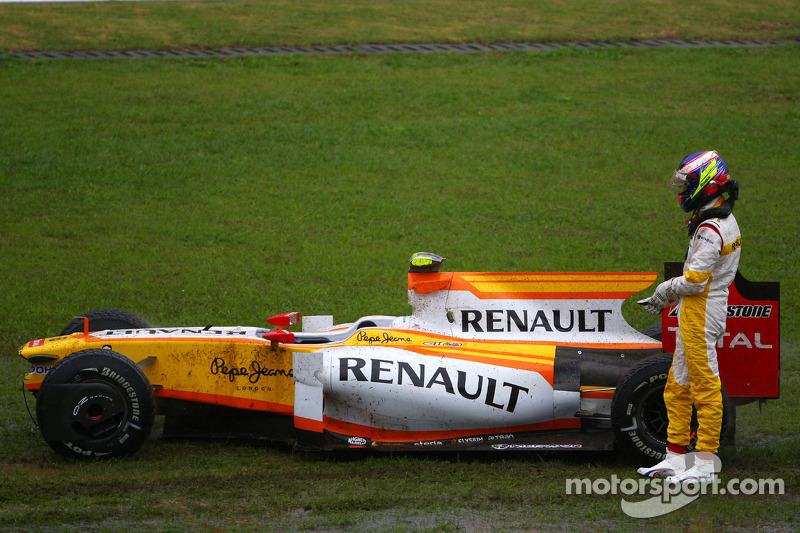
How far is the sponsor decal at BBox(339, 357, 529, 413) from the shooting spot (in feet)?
22.4

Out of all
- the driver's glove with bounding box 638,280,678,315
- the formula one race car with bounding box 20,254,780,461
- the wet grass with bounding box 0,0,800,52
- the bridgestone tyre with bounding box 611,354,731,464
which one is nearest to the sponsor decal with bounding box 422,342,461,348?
the formula one race car with bounding box 20,254,780,461

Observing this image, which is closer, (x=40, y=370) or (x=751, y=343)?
(x=751, y=343)

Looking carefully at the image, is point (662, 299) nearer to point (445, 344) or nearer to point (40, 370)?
point (445, 344)

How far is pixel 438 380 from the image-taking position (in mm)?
6855

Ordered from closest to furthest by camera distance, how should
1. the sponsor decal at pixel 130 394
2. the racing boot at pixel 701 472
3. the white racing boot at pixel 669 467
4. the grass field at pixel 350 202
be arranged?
the grass field at pixel 350 202
the racing boot at pixel 701 472
the white racing boot at pixel 669 467
the sponsor decal at pixel 130 394

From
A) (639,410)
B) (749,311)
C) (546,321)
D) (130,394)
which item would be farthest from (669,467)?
(130,394)

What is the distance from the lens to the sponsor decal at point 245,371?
704cm

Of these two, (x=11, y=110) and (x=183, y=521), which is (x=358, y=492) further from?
(x=11, y=110)

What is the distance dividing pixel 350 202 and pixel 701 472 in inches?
406

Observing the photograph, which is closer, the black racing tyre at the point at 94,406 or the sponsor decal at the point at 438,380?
the black racing tyre at the point at 94,406

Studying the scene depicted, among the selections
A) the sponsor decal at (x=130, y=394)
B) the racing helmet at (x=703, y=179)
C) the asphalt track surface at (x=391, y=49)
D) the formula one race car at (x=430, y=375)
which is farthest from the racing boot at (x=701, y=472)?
the asphalt track surface at (x=391, y=49)

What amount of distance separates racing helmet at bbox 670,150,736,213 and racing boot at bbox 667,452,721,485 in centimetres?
179

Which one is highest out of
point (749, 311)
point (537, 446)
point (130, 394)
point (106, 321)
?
point (749, 311)

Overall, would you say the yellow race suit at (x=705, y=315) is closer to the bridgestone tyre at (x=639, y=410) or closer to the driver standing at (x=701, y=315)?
the driver standing at (x=701, y=315)
